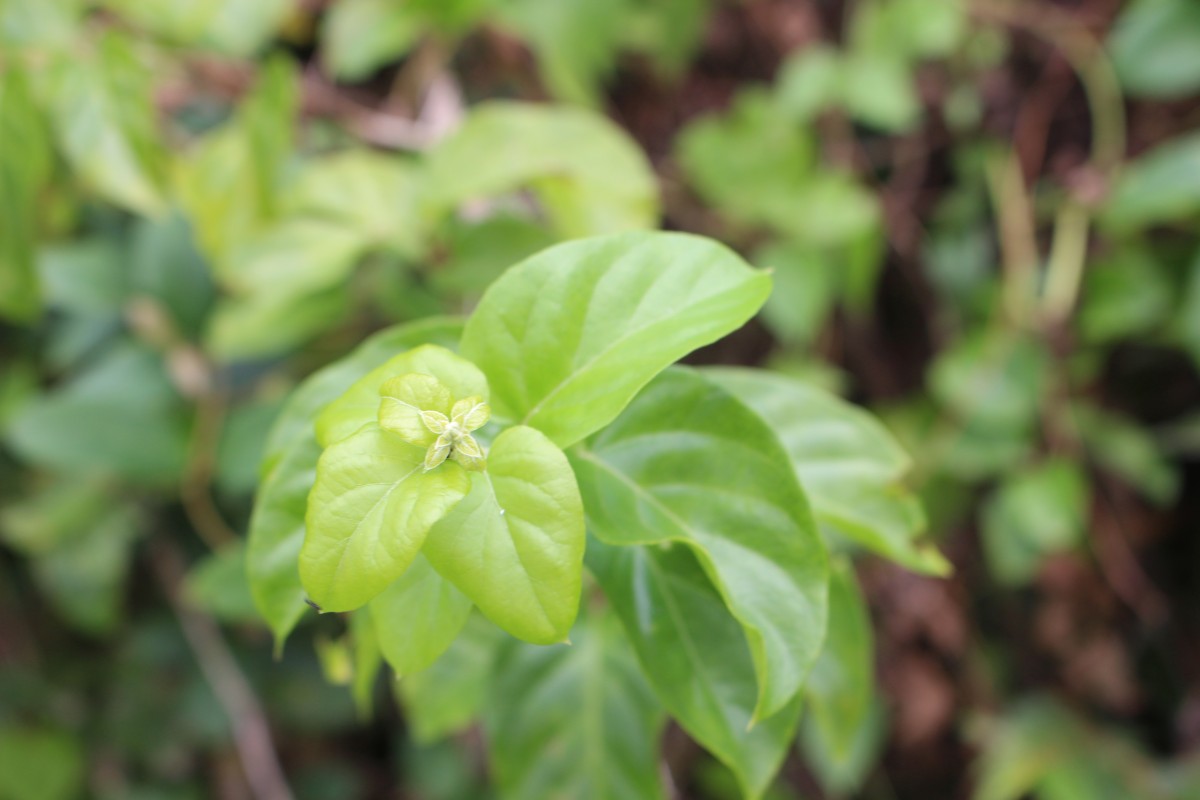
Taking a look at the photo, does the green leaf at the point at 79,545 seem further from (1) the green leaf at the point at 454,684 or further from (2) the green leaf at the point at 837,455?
(2) the green leaf at the point at 837,455

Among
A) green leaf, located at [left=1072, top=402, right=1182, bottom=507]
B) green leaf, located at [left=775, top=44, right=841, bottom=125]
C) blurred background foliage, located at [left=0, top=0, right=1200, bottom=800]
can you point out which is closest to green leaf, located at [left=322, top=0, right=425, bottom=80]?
blurred background foliage, located at [left=0, top=0, right=1200, bottom=800]

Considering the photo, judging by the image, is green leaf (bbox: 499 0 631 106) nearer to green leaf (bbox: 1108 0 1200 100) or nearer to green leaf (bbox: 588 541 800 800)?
green leaf (bbox: 1108 0 1200 100)

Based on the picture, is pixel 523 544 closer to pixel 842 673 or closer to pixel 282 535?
pixel 282 535

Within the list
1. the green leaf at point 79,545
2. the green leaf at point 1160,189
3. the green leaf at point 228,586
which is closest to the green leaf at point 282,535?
the green leaf at point 228,586

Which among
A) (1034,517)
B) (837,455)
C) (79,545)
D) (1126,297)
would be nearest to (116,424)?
(79,545)

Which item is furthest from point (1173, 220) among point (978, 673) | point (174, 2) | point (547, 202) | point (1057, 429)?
point (174, 2)

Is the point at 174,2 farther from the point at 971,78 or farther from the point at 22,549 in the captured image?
the point at 971,78
